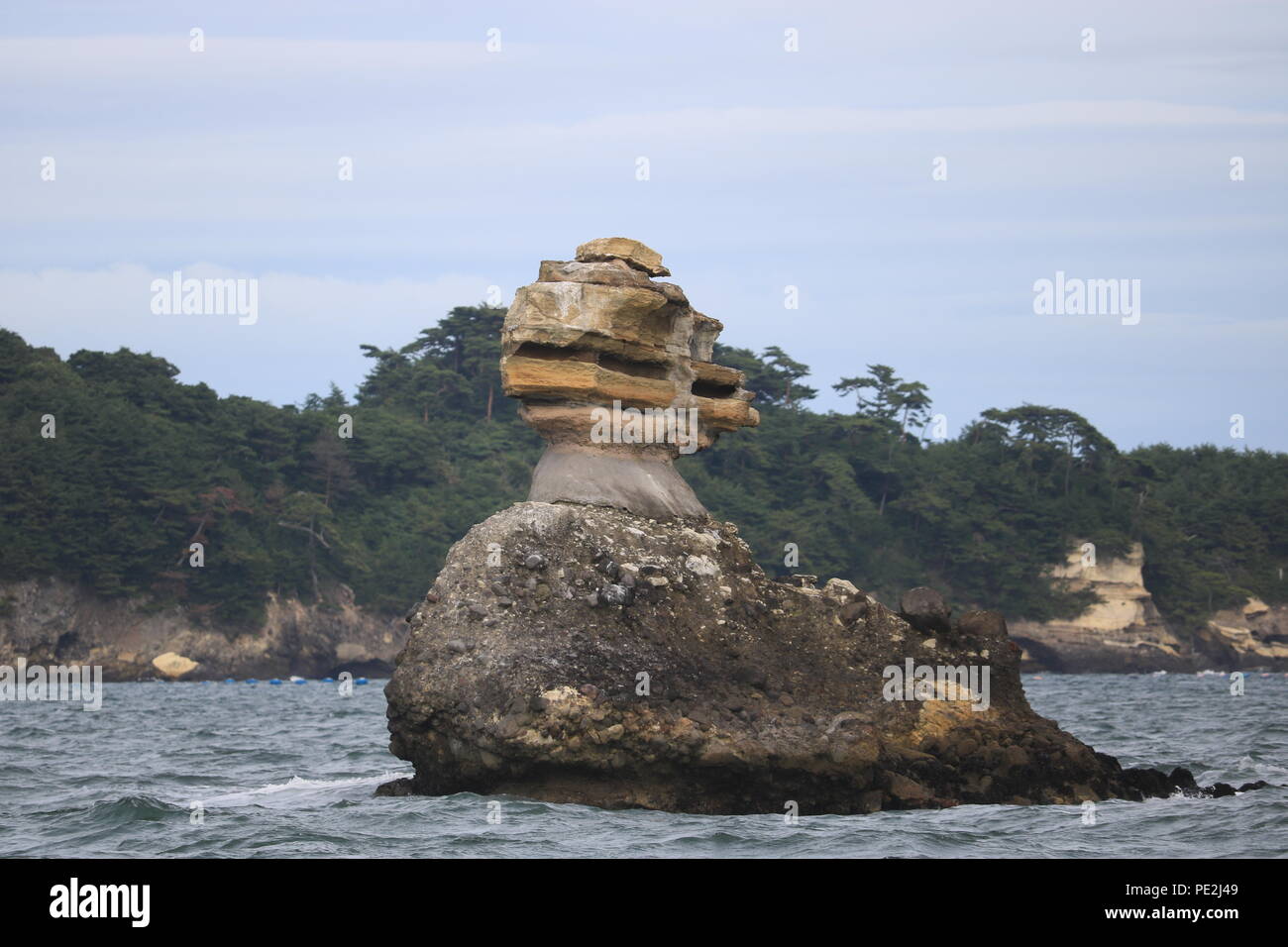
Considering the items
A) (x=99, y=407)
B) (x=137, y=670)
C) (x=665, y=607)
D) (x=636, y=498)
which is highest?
(x=99, y=407)

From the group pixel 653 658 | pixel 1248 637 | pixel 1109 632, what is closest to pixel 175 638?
pixel 1109 632

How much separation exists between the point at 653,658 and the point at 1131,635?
78726mm

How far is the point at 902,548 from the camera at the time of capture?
9938 cm

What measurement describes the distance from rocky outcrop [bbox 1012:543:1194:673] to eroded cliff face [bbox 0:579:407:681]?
34304mm

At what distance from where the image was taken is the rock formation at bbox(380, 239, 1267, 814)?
17672mm

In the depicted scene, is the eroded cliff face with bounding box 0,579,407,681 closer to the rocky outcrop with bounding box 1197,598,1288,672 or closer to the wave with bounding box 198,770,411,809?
the rocky outcrop with bounding box 1197,598,1288,672

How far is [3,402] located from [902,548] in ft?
162

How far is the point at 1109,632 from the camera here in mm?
92188

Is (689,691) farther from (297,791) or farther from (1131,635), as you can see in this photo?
(1131,635)

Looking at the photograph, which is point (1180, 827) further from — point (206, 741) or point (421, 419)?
point (421, 419)

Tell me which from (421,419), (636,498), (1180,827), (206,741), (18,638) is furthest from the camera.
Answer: (421,419)

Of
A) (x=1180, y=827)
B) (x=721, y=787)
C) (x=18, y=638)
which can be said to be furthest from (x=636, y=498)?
(x=18, y=638)

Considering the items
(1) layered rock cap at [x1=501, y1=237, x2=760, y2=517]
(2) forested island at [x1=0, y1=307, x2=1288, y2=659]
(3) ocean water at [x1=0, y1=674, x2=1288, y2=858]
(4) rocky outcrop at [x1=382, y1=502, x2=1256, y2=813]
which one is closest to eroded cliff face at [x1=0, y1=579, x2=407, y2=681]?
(2) forested island at [x1=0, y1=307, x2=1288, y2=659]

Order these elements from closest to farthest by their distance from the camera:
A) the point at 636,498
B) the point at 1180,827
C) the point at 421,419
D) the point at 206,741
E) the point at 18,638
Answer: the point at 1180,827 → the point at 636,498 → the point at 206,741 → the point at 18,638 → the point at 421,419
